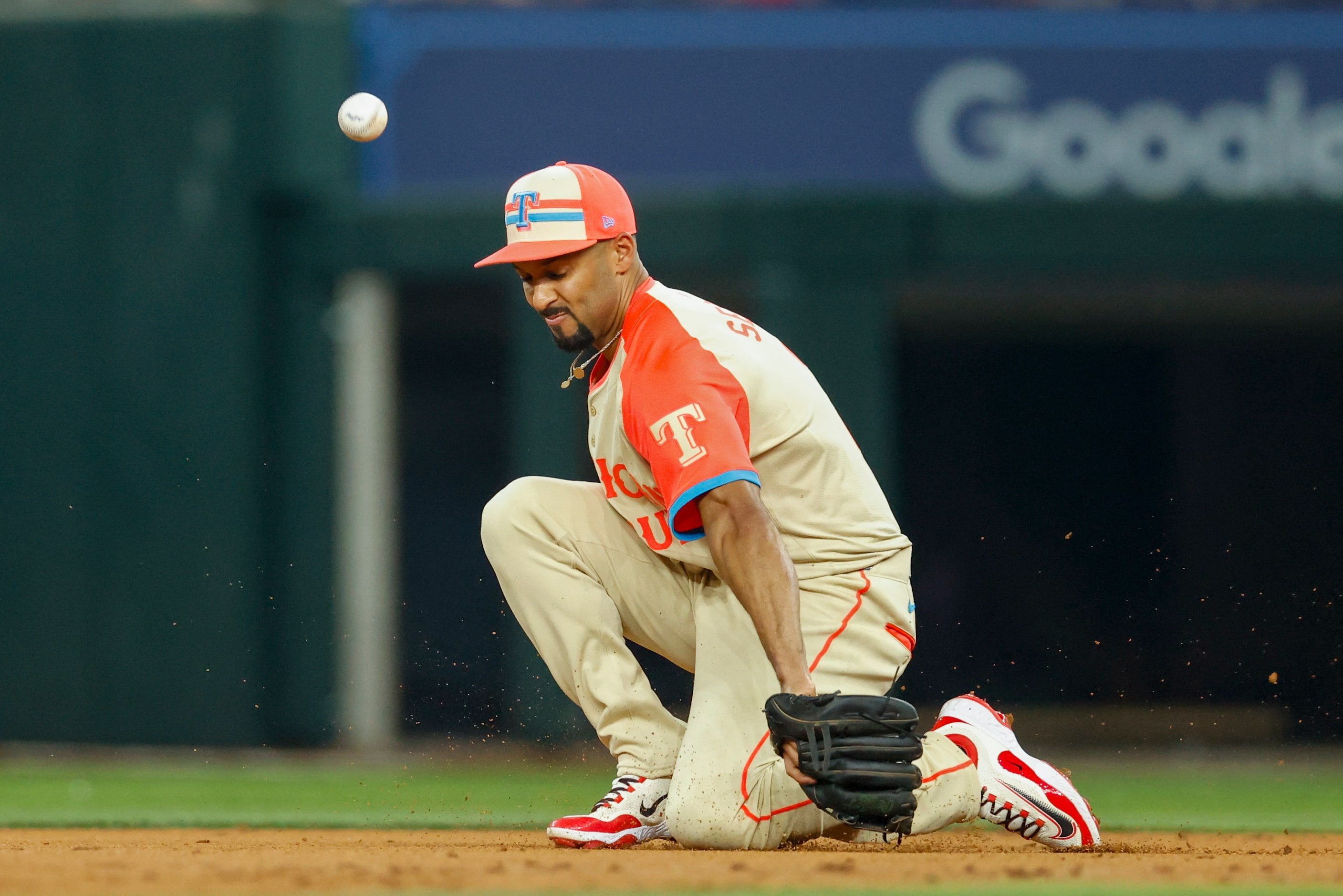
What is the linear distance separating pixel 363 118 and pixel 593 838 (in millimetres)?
2120

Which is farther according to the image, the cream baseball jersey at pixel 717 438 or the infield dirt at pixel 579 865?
the cream baseball jersey at pixel 717 438

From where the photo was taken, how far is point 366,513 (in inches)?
372

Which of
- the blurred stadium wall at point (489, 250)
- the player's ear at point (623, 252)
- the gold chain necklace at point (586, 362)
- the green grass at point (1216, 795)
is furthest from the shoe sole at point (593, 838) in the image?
the blurred stadium wall at point (489, 250)

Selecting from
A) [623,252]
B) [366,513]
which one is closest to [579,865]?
[623,252]

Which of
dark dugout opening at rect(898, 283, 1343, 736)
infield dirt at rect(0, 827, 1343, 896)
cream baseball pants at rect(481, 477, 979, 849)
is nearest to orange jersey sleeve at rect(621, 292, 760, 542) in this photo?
cream baseball pants at rect(481, 477, 979, 849)

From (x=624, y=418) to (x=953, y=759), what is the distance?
1.08m

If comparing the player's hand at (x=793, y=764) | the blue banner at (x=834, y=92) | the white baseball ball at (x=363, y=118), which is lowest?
the player's hand at (x=793, y=764)

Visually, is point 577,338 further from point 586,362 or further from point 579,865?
point 579,865

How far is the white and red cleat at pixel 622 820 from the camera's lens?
3963 millimetres

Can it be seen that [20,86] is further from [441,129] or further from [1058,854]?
[1058,854]

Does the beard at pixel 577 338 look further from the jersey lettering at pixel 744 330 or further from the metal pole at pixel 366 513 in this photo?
the metal pole at pixel 366 513

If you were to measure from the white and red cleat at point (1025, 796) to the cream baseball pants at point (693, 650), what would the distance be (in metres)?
0.04

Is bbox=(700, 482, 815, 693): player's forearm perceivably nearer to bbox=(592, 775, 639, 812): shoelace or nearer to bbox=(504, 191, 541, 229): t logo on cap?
bbox=(592, 775, 639, 812): shoelace

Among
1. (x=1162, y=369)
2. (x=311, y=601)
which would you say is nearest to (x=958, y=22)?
(x=1162, y=369)
